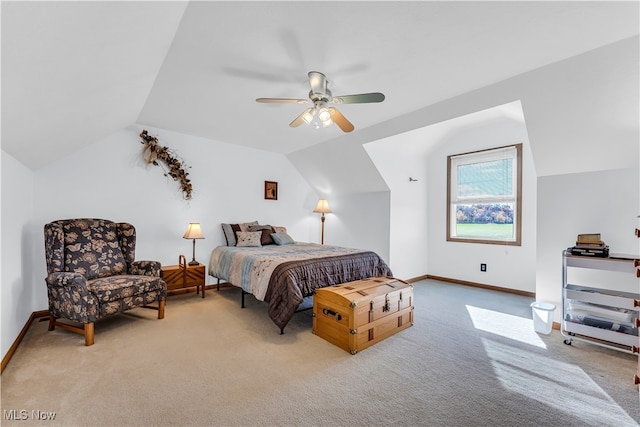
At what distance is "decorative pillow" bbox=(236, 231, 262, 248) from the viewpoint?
4.30 m

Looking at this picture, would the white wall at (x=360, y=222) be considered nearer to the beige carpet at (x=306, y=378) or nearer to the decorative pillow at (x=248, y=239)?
the decorative pillow at (x=248, y=239)

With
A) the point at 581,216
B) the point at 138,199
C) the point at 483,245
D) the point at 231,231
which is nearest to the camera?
the point at 581,216

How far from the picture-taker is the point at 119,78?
2127 mm

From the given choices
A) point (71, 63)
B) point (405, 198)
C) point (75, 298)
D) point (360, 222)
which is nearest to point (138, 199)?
point (75, 298)

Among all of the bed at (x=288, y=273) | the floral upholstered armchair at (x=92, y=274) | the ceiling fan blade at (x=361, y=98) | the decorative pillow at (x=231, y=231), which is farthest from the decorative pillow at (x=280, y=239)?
the ceiling fan blade at (x=361, y=98)

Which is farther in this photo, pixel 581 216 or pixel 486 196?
pixel 486 196

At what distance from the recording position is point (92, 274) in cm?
295

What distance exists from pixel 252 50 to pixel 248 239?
2.84 metres

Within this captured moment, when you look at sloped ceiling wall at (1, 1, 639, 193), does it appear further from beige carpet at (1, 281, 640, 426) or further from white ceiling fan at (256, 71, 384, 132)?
beige carpet at (1, 281, 640, 426)

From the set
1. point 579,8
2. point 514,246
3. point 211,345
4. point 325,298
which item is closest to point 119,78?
point 211,345

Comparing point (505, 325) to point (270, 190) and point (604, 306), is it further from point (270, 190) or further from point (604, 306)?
point (270, 190)

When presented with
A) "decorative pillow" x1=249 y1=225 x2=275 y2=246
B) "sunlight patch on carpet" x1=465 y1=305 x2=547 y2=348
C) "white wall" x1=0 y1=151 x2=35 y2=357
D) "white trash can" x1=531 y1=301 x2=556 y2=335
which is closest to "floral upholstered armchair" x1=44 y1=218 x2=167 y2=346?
"white wall" x1=0 y1=151 x2=35 y2=357

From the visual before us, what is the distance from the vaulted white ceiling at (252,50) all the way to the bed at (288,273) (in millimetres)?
1842

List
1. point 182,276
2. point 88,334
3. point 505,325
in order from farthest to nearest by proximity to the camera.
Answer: point 182,276 < point 505,325 < point 88,334
